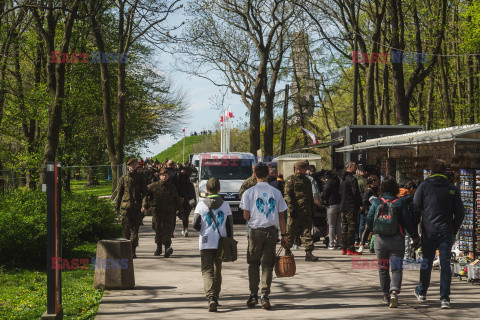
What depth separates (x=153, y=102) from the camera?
50031mm

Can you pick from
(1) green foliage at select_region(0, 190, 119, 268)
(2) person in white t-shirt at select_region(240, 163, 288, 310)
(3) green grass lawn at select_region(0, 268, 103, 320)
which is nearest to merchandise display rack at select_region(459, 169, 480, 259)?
(2) person in white t-shirt at select_region(240, 163, 288, 310)

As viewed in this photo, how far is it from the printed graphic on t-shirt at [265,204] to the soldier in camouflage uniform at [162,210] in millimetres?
5501

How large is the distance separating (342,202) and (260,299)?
5.63 m

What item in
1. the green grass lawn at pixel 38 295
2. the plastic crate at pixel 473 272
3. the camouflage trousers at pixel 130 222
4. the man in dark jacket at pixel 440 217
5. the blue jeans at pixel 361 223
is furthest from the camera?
the blue jeans at pixel 361 223

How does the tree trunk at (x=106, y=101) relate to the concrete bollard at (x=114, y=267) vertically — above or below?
above

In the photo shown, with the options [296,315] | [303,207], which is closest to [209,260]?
[296,315]

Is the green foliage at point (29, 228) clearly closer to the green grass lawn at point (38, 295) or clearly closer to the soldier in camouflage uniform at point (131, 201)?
the green grass lawn at point (38, 295)

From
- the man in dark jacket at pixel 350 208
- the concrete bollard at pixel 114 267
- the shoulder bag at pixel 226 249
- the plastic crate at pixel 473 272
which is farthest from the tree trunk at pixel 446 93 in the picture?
the shoulder bag at pixel 226 249

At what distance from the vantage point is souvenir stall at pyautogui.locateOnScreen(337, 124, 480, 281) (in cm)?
1095

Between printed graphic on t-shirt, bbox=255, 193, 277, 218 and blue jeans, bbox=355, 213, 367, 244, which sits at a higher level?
printed graphic on t-shirt, bbox=255, 193, 277, 218

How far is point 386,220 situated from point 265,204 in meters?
1.54

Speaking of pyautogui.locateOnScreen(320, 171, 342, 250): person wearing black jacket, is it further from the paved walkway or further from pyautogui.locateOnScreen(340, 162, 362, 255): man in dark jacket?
the paved walkway

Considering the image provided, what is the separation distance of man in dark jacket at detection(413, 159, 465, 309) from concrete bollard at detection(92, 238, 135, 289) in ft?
13.7

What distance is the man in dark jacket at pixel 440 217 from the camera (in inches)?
335
